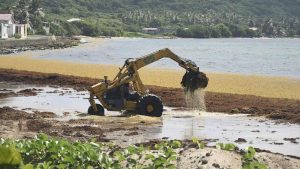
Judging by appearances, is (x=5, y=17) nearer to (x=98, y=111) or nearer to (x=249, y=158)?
(x=98, y=111)

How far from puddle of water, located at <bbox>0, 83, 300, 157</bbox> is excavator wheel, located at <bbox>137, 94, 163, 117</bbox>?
1.71 ft

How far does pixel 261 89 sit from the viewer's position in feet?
120

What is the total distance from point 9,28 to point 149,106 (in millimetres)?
91926

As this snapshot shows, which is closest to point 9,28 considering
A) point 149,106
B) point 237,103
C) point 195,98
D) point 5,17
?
point 5,17

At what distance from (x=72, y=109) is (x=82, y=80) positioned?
11917 mm

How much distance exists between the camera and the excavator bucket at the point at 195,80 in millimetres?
22250

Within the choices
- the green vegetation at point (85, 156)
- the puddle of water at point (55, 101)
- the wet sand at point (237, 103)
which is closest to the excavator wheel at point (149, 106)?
the puddle of water at point (55, 101)

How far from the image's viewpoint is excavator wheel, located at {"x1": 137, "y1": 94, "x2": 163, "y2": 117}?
21.6 meters

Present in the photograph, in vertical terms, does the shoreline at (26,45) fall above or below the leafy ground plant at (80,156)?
below

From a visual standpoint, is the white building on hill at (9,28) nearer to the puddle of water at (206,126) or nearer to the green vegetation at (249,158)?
the puddle of water at (206,126)

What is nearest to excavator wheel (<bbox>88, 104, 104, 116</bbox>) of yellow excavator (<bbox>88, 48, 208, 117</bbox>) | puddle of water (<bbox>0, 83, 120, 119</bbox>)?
yellow excavator (<bbox>88, 48, 208, 117</bbox>)

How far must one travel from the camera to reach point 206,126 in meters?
20.3

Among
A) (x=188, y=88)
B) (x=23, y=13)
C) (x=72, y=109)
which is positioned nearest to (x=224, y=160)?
(x=188, y=88)

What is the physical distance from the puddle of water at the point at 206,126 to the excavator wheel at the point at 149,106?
1.71 feet
